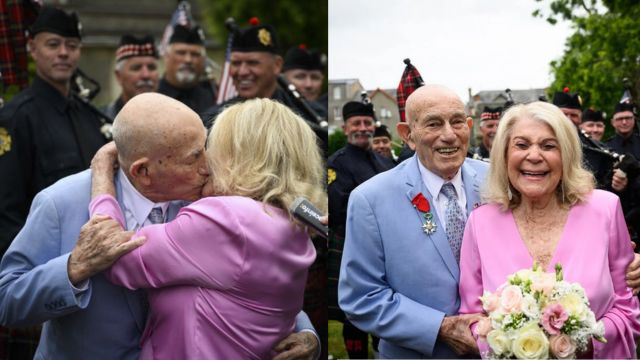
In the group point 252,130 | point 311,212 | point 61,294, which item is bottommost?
point 61,294

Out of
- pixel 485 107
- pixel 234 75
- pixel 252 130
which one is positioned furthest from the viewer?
pixel 234 75

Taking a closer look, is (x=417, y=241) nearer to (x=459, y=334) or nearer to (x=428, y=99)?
(x=459, y=334)

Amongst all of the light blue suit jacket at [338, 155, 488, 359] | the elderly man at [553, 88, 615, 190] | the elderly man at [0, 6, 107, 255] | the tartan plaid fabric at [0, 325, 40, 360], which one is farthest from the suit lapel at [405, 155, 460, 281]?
the elderly man at [0, 6, 107, 255]

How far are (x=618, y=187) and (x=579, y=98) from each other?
493 millimetres

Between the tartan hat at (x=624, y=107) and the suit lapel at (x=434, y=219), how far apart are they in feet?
3.32

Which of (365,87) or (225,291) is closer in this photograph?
(225,291)

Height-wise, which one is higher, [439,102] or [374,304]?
[439,102]

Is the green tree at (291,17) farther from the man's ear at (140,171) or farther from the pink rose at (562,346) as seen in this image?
the pink rose at (562,346)

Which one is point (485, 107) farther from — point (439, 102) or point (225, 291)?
point (225, 291)

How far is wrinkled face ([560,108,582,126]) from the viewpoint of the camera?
4.21m

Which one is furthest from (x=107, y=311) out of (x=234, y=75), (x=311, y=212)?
(x=234, y=75)

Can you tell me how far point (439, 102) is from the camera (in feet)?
13.1

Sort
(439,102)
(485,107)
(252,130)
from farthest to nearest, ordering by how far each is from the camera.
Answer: (485,107) → (439,102) → (252,130)

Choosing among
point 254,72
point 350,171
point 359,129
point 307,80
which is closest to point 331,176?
point 350,171
